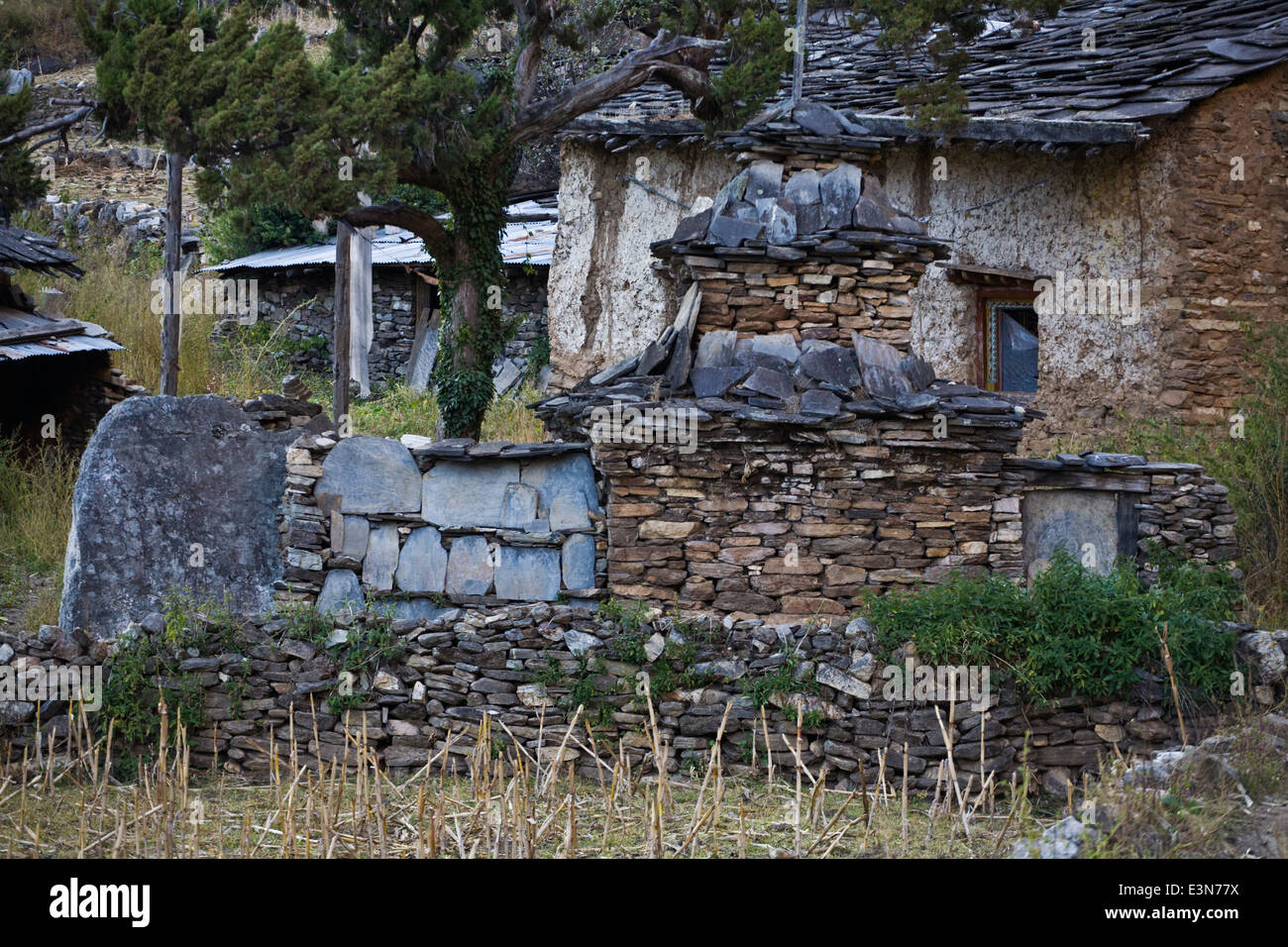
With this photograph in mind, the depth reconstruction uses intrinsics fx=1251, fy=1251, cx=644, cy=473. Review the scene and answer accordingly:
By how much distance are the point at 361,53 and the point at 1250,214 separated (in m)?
7.75

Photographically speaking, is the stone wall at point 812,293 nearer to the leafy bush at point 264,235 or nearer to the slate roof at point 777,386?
the slate roof at point 777,386

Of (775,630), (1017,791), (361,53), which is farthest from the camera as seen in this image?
(361,53)

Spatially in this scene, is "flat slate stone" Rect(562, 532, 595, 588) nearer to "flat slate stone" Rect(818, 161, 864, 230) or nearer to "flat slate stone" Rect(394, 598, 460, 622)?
"flat slate stone" Rect(394, 598, 460, 622)

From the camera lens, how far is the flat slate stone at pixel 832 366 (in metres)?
7.89

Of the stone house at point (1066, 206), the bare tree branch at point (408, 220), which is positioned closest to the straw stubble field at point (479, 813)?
the bare tree branch at point (408, 220)

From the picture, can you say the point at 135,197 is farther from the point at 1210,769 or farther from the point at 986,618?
the point at 1210,769

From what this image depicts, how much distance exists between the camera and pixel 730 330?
833cm

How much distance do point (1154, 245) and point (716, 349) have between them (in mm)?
4923

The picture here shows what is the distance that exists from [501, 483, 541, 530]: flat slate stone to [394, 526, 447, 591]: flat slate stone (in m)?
0.45

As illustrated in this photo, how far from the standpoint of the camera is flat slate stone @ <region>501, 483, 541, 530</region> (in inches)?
317

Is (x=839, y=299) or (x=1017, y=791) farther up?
(x=839, y=299)

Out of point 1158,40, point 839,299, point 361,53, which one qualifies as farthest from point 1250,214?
point 361,53

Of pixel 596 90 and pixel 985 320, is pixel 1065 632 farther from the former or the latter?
pixel 596 90

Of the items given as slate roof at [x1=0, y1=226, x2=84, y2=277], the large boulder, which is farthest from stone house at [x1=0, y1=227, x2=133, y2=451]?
the large boulder
